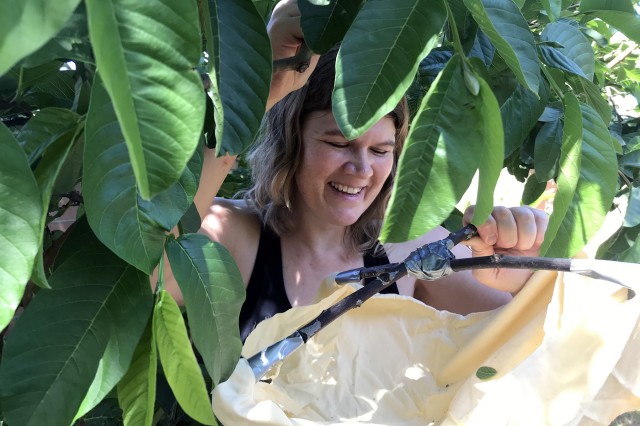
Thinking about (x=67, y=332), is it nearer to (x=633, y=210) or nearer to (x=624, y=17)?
(x=624, y=17)

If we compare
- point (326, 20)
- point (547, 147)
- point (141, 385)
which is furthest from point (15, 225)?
point (547, 147)

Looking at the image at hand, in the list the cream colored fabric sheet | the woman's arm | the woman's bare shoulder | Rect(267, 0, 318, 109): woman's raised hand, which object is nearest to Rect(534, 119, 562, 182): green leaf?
the woman's arm

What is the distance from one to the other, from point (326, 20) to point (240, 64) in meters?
0.13

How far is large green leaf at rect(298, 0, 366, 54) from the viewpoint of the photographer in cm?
59

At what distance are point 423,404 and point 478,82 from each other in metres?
0.67

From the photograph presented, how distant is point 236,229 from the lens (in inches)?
72.4

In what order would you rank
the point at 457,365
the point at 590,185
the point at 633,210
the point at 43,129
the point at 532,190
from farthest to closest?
the point at 532,190
the point at 633,210
the point at 457,365
the point at 590,185
the point at 43,129

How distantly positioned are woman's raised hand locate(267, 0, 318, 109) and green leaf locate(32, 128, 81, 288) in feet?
1.09

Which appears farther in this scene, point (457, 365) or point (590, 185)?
point (457, 365)

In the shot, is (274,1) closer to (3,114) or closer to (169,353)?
(3,114)

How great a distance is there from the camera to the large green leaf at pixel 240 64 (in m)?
0.49

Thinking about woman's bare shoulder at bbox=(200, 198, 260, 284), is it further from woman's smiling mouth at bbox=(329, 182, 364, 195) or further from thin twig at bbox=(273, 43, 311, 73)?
thin twig at bbox=(273, 43, 311, 73)

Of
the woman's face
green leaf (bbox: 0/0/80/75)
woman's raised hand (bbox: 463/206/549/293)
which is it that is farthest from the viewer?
the woman's face

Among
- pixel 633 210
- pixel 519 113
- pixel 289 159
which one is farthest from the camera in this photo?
pixel 289 159
